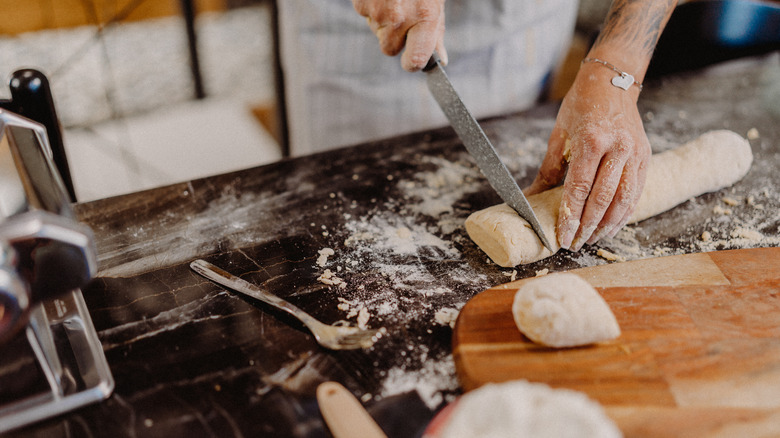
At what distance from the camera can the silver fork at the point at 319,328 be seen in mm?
998

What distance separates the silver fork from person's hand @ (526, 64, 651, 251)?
1.70ft

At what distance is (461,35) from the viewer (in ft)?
6.16

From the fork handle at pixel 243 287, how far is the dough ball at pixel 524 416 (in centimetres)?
43

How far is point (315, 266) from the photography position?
1217mm

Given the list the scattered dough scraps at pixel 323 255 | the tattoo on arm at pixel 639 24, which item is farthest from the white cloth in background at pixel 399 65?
the scattered dough scraps at pixel 323 255

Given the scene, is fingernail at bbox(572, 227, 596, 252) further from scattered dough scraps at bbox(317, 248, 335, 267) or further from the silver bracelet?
scattered dough scraps at bbox(317, 248, 335, 267)

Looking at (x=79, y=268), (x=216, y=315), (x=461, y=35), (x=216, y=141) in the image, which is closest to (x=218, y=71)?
(x=216, y=141)

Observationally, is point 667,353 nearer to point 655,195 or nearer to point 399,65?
point 655,195

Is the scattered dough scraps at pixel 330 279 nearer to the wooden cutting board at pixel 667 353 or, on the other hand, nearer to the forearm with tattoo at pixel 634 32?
the wooden cutting board at pixel 667 353

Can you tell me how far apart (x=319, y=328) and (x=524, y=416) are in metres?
0.46

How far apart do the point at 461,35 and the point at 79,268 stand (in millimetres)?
1515

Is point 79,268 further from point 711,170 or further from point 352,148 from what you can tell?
point 711,170

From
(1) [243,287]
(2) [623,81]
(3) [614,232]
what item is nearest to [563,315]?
(3) [614,232]

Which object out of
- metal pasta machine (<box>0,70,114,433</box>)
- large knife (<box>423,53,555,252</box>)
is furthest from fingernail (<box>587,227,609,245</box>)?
metal pasta machine (<box>0,70,114,433</box>)
